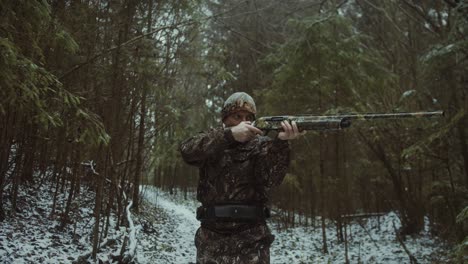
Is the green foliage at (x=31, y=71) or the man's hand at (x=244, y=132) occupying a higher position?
the green foliage at (x=31, y=71)

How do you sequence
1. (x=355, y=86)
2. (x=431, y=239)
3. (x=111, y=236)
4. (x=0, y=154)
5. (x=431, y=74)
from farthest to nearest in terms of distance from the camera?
(x=431, y=239) → (x=355, y=86) → (x=111, y=236) → (x=431, y=74) → (x=0, y=154)

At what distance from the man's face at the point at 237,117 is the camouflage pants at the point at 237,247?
1.02 meters

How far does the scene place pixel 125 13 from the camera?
671 cm

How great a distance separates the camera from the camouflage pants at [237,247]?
111 inches

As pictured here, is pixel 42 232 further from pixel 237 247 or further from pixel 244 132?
pixel 244 132

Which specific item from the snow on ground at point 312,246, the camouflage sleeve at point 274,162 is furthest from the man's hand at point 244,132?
the snow on ground at point 312,246

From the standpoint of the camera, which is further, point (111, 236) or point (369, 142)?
point (369, 142)

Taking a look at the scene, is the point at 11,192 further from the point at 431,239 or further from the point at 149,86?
the point at 431,239

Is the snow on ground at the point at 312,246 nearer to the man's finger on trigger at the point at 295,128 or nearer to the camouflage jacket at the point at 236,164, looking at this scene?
the camouflage jacket at the point at 236,164

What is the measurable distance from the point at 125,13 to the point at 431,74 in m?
5.69

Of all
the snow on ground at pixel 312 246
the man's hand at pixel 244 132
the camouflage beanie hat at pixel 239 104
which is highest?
the camouflage beanie hat at pixel 239 104

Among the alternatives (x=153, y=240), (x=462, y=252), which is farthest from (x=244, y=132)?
(x=153, y=240)

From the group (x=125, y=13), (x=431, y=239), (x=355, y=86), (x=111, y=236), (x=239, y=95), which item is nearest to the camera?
(x=239, y=95)

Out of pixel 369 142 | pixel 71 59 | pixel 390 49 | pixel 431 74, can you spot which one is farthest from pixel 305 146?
pixel 71 59
